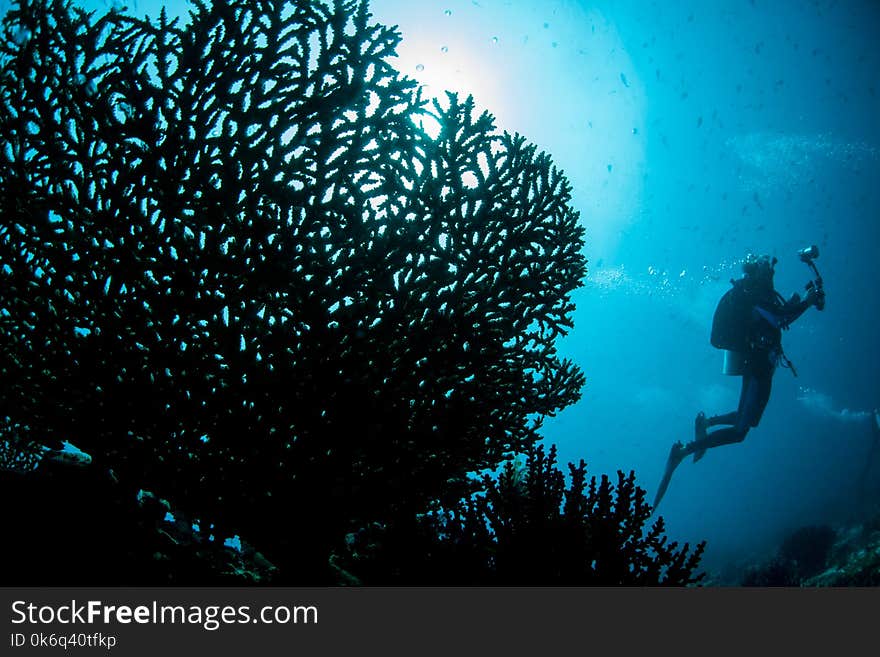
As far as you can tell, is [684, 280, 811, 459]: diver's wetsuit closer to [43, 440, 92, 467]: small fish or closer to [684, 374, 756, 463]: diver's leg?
[684, 374, 756, 463]: diver's leg

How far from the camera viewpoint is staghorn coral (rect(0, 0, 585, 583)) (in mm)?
3105

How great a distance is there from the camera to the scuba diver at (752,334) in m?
10.8

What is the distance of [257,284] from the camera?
309 centimetres

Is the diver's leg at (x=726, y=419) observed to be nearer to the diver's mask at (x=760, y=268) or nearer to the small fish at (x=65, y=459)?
the diver's mask at (x=760, y=268)

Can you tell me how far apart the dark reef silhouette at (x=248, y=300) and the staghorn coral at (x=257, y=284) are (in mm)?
16

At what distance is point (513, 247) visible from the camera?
3.76m

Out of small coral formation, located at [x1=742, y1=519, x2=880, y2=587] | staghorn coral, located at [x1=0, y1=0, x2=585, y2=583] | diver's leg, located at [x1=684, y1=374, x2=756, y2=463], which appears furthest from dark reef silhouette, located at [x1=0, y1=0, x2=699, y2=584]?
small coral formation, located at [x1=742, y1=519, x2=880, y2=587]

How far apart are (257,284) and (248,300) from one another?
0.14 m

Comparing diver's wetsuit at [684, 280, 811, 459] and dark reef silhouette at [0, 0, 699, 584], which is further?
diver's wetsuit at [684, 280, 811, 459]

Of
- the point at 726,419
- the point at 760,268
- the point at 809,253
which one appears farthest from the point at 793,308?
the point at 726,419

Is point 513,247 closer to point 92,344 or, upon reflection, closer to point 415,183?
point 415,183

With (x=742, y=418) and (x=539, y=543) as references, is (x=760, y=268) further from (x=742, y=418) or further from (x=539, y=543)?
(x=539, y=543)

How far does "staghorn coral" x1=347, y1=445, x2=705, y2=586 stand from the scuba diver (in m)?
8.41

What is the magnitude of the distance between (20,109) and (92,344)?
7.56 ft
